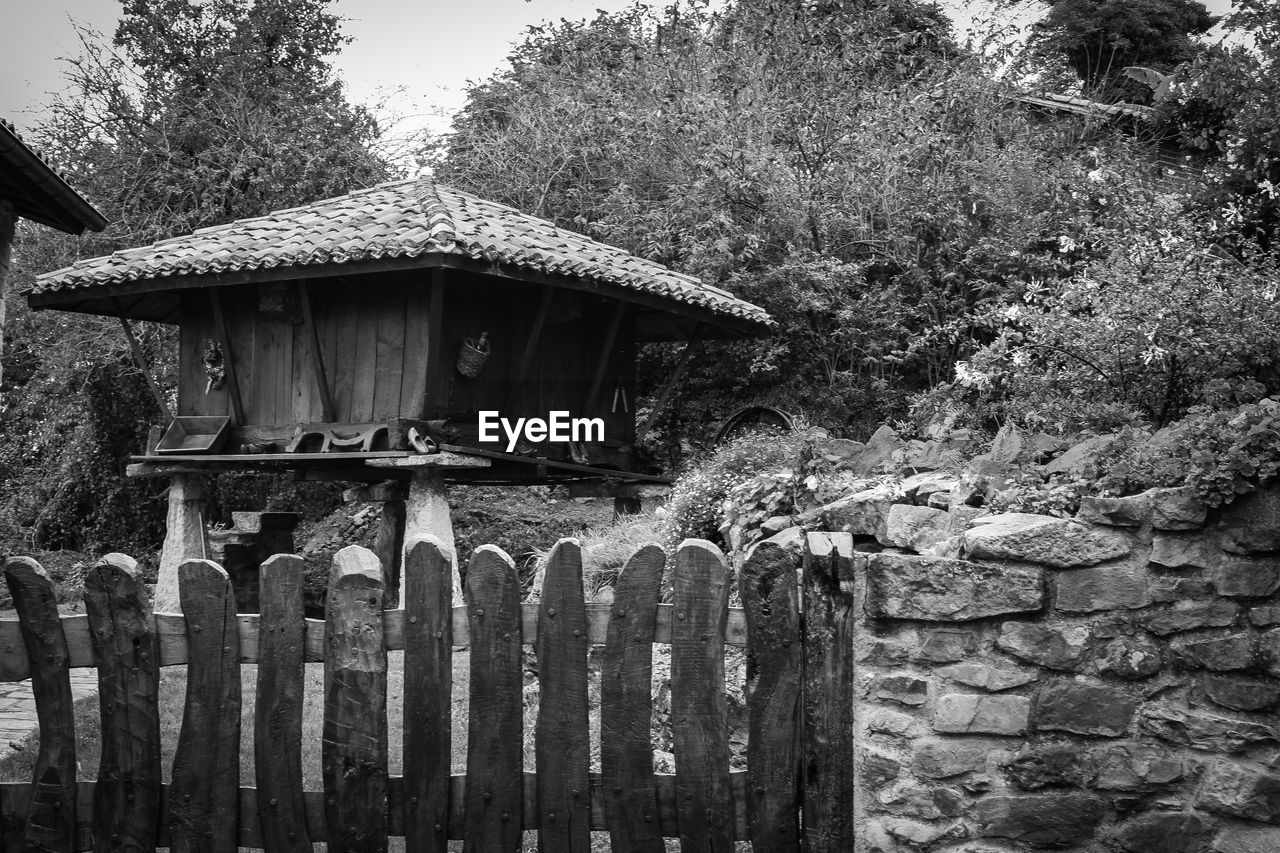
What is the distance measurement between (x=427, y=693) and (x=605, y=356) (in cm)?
746

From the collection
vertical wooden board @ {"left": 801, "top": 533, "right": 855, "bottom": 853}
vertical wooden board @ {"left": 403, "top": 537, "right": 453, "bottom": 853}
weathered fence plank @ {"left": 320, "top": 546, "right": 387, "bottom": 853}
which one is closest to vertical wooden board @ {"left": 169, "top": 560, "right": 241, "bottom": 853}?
weathered fence plank @ {"left": 320, "top": 546, "right": 387, "bottom": 853}

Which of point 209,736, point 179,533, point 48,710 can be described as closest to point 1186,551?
point 209,736

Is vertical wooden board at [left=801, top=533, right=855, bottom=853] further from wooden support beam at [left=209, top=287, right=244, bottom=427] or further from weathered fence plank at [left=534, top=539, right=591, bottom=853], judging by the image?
wooden support beam at [left=209, top=287, right=244, bottom=427]

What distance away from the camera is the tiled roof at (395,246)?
825 cm

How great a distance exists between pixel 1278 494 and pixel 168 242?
9.51 meters

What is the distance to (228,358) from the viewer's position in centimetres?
988

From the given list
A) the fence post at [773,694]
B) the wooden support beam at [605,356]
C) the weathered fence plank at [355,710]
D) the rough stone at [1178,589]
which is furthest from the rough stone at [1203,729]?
the wooden support beam at [605,356]

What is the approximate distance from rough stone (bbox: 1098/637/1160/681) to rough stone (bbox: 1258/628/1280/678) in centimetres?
26

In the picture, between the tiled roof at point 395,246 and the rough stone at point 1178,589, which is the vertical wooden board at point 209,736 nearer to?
the rough stone at point 1178,589

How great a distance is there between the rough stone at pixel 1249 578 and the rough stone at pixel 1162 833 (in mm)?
643

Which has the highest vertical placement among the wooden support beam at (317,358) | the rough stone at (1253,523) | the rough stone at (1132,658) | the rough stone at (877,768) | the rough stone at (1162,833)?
the wooden support beam at (317,358)

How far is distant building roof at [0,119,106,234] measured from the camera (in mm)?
6894

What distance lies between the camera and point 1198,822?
311cm

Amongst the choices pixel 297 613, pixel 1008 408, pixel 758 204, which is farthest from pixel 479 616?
pixel 758 204
